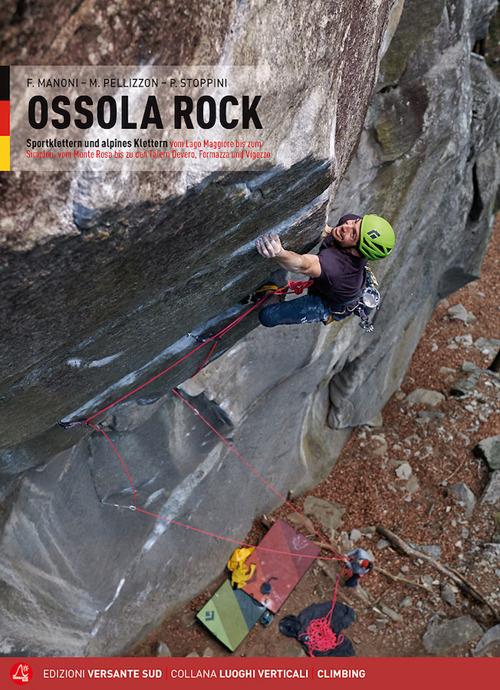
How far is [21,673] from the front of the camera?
21.3 ft

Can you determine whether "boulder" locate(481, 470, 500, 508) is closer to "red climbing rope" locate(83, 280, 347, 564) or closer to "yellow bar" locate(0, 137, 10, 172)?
"red climbing rope" locate(83, 280, 347, 564)

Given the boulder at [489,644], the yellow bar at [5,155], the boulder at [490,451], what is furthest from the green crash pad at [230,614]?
the yellow bar at [5,155]

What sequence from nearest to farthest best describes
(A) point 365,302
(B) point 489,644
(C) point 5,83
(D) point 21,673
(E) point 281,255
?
(C) point 5,83
(E) point 281,255
(A) point 365,302
(D) point 21,673
(B) point 489,644

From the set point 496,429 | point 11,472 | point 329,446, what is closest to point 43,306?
point 11,472

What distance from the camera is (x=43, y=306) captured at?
9.98 feet

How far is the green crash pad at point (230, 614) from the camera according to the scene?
8641mm

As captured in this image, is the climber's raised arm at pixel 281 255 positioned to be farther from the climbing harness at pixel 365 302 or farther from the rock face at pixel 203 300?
the climbing harness at pixel 365 302

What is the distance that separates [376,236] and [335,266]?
453 millimetres

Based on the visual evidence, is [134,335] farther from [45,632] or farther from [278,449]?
[278,449]

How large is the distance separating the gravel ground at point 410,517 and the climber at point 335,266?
5.25 metres

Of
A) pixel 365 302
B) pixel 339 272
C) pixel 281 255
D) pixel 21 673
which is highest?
pixel 281 255

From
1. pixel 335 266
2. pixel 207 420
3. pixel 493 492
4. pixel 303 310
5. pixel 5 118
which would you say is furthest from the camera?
pixel 493 492

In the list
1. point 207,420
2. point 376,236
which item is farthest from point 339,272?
point 207,420

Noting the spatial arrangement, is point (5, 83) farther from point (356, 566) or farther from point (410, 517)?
point (410, 517)
